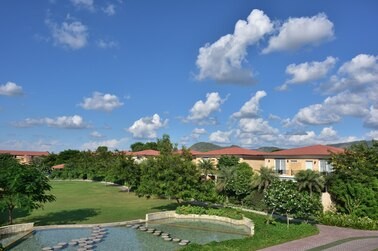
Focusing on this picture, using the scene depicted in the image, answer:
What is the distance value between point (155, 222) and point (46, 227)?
8.92 metres

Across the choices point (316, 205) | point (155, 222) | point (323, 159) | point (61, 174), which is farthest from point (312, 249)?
point (61, 174)

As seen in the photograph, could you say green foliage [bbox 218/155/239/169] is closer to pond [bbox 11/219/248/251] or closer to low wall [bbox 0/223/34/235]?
pond [bbox 11/219/248/251]

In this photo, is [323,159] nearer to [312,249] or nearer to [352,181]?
[352,181]

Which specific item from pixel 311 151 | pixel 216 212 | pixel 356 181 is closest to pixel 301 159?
pixel 311 151

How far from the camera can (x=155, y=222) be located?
30.8m

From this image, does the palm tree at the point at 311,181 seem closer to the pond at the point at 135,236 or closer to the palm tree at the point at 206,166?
the pond at the point at 135,236

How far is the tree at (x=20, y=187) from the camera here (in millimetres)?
25969

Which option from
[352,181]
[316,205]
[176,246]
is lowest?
[176,246]

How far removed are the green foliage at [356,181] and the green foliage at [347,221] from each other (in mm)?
1269

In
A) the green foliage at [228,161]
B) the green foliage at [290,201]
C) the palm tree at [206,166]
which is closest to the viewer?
the green foliage at [290,201]

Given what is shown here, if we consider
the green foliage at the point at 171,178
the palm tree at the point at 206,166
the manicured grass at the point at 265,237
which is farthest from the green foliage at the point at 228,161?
the manicured grass at the point at 265,237

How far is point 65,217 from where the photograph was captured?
106 ft

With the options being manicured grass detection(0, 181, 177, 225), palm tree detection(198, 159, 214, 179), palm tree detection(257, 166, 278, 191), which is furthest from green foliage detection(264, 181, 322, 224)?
palm tree detection(198, 159, 214, 179)

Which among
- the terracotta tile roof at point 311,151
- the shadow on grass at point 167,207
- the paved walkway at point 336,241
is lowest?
the paved walkway at point 336,241
